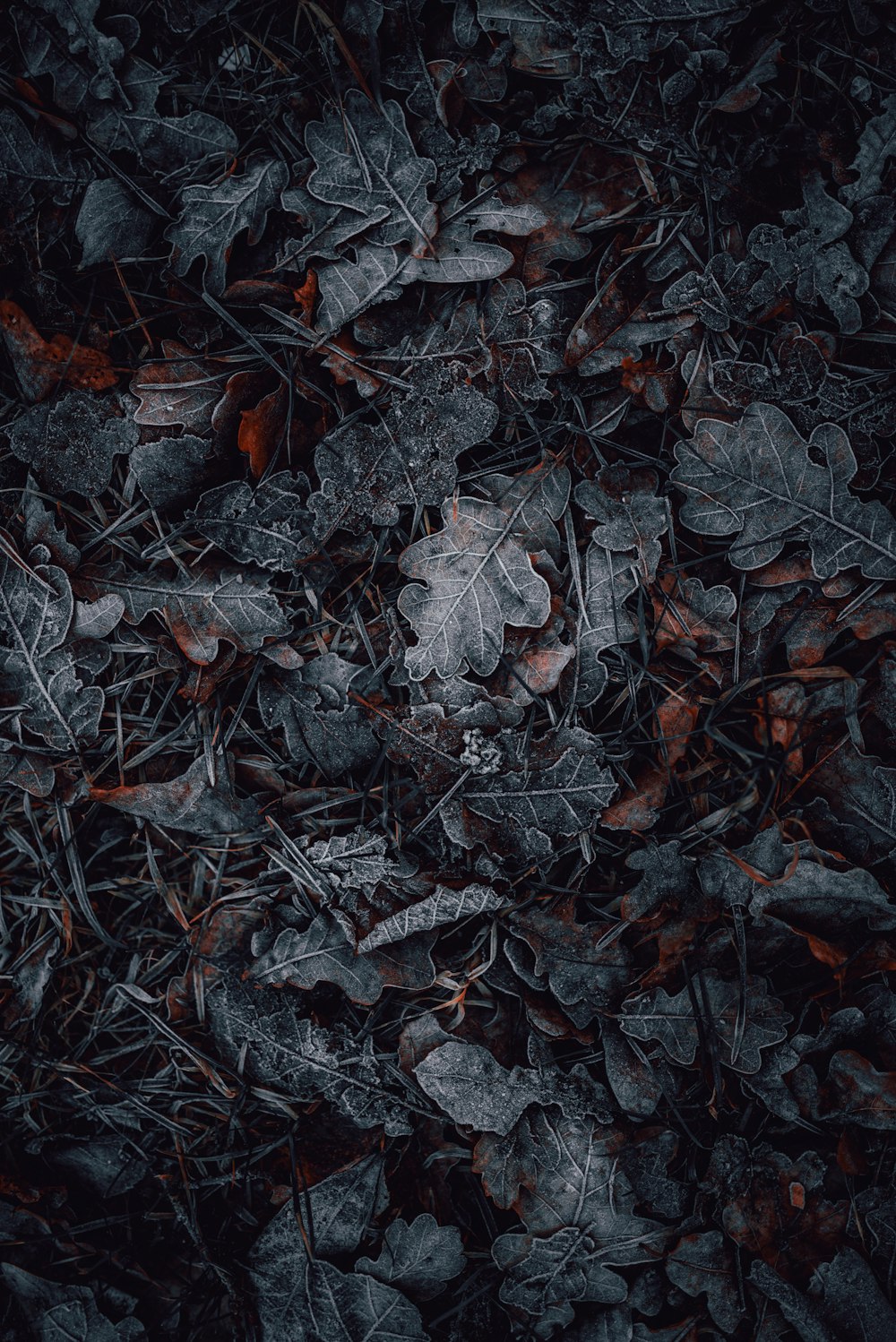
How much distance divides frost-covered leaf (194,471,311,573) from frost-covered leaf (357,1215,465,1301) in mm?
2061

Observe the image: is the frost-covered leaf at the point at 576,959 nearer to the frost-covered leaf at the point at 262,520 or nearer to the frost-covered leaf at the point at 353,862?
the frost-covered leaf at the point at 353,862

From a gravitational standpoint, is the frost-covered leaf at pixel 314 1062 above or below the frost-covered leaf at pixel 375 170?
below

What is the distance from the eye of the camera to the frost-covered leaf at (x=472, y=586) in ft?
8.27

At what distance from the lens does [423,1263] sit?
2.52 meters

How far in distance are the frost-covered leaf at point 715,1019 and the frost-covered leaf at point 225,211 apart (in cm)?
254

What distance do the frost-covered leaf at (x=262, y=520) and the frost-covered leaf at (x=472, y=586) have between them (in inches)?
13.4

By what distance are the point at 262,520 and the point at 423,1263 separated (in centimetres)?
228

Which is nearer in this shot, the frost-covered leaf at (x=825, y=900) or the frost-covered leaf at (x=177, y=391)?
the frost-covered leaf at (x=825, y=900)

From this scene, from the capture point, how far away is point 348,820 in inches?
104

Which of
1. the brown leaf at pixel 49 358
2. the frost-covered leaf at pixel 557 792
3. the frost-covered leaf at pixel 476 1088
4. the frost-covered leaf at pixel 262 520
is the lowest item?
the frost-covered leaf at pixel 476 1088

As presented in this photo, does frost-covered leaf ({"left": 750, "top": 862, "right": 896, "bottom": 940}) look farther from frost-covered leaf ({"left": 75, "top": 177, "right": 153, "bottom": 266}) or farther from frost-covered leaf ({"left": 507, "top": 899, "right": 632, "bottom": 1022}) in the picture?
frost-covered leaf ({"left": 75, "top": 177, "right": 153, "bottom": 266})

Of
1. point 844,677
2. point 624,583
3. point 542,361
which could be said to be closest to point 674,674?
point 624,583

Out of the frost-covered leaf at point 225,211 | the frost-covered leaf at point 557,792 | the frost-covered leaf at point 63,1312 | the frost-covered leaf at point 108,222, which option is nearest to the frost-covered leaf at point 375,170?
the frost-covered leaf at point 225,211

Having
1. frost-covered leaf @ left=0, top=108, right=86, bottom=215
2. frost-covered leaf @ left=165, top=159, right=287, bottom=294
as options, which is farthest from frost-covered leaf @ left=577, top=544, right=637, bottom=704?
frost-covered leaf @ left=0, top=108, right=86, bottom=215
